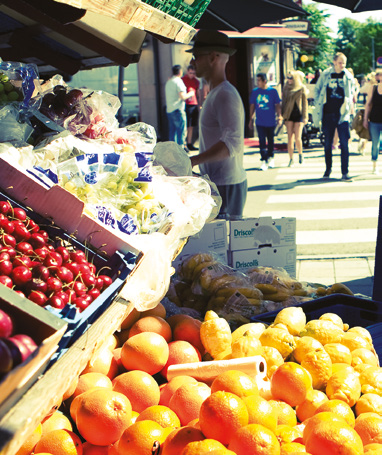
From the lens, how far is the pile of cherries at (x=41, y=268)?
1892 mm

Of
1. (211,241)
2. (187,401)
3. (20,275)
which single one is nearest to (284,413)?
(187,401)

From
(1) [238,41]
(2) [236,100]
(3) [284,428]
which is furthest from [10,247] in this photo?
(1) [238,41]

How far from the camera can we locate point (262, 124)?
45.1ft

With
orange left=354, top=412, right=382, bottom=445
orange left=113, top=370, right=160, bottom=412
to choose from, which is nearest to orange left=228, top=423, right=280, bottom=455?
orange left=354, top=412, right=382, bottom=445

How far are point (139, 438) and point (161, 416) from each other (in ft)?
0.61

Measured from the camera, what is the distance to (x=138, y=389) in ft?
7.79

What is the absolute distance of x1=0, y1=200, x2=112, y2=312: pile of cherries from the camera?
1892mm

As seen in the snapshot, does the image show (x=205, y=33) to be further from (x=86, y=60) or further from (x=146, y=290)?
(x=146, y=290)

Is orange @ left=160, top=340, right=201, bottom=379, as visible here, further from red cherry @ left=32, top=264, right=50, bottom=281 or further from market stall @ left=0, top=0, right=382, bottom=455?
red cherry @ left=32, top=264, right=50, bottom=281

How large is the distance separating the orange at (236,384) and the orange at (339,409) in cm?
27

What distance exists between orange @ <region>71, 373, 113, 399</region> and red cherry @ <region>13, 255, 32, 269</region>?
65 centimetres

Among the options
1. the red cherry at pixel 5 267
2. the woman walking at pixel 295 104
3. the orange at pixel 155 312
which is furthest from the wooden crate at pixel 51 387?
the woman walking at pixel 295 104

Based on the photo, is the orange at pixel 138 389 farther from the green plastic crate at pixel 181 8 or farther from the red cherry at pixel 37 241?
the green plastic crate at pixel 181 8

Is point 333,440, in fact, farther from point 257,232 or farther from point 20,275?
point 257,232
